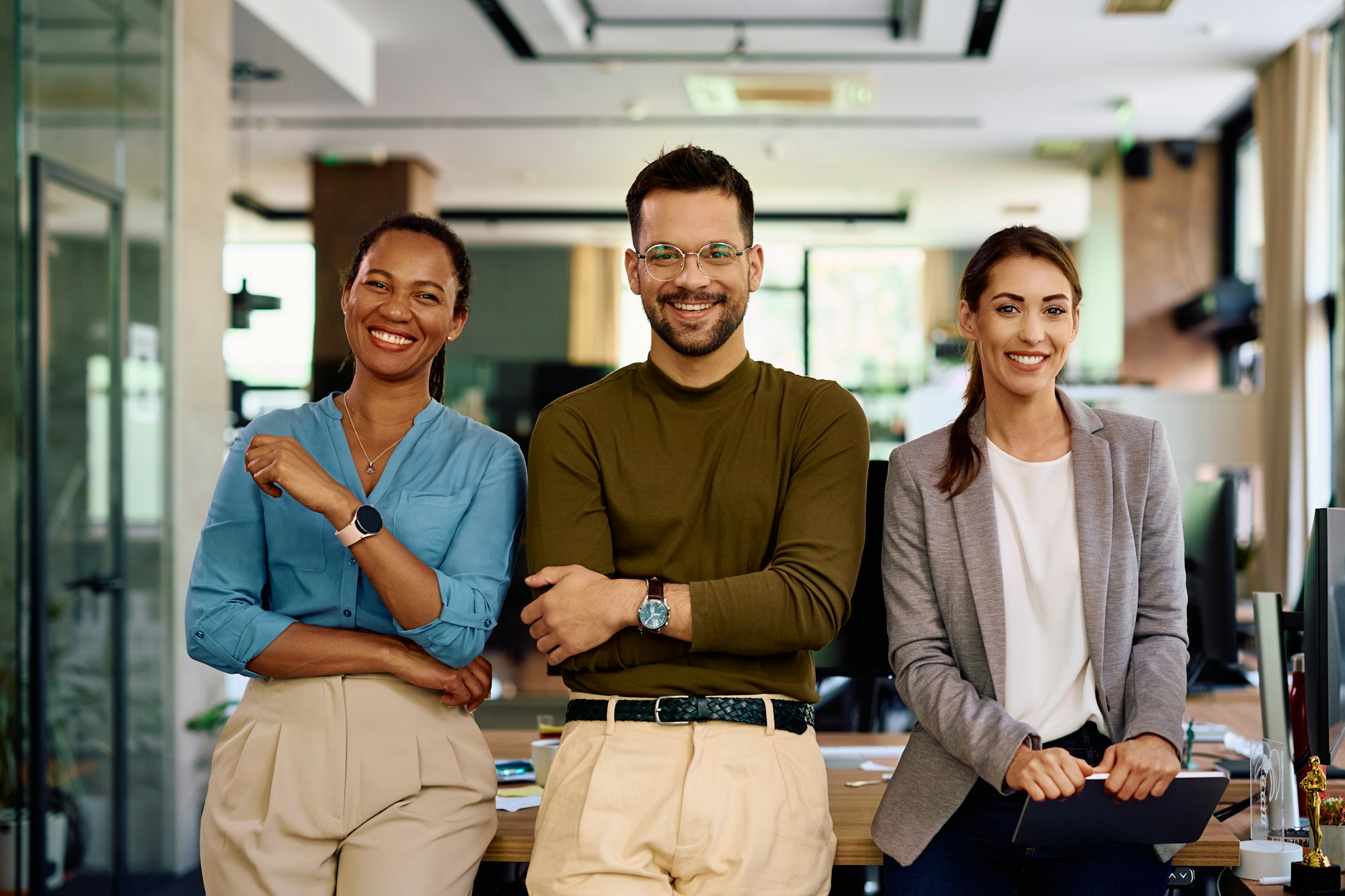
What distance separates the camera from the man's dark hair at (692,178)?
1.69 m

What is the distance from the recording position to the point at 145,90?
3912mm

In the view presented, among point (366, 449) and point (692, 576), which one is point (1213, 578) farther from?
point (366, 449)

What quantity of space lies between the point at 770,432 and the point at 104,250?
8.92 ft

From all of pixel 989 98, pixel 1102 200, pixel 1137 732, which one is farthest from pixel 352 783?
pixel 1102 200

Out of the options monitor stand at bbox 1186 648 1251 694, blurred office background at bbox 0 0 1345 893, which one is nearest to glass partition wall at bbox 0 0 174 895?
blurred office background at bbox 0 0 1345 893

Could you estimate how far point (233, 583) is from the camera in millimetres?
1715

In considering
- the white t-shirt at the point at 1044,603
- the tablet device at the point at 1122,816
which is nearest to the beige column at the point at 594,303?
the white t-shirt at the point at 1044,603

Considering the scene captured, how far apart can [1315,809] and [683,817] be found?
91 cm

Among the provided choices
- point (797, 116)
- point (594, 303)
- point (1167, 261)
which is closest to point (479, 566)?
point (797, 116)

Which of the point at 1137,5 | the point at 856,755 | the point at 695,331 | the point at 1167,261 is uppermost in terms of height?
the point at 1137,5

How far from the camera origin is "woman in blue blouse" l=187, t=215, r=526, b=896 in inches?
63.3

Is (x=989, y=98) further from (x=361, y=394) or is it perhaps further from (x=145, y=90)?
(x=361, y=394)

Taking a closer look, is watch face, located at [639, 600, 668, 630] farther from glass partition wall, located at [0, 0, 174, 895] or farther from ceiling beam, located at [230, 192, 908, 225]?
ceiling beam, located at [230, 192, 908, 225]

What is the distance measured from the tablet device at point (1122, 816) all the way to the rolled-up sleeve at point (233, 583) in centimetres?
107
